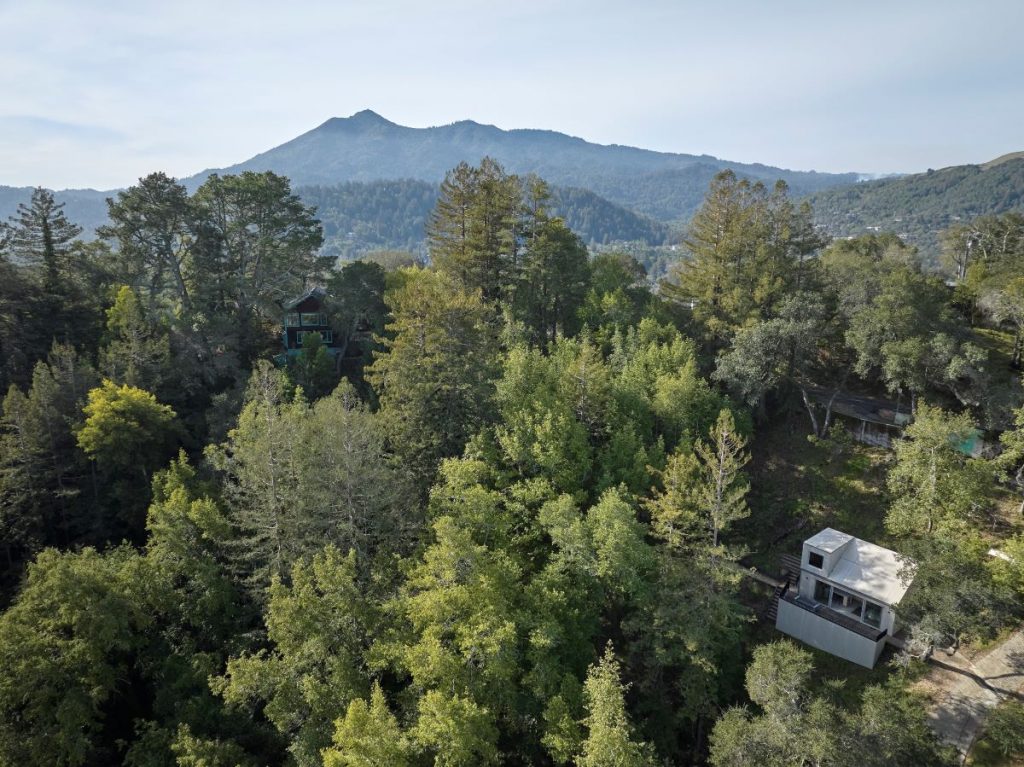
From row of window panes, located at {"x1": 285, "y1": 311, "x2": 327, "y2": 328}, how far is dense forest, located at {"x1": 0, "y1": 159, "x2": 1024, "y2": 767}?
2283 mm

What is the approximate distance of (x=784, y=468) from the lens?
32.9 metres

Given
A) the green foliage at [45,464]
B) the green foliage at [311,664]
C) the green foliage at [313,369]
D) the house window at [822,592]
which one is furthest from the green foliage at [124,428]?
the house window at [822,592]

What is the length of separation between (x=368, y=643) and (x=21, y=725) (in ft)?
35.0

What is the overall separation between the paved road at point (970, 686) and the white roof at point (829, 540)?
512 centimetres

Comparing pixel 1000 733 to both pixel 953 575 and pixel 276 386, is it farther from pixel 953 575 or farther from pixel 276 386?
pixel 276 386

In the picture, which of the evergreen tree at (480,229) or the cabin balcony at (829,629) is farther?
the evergreen tree at (480,229)

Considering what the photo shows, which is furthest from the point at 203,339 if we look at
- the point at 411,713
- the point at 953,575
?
the point at 953,575

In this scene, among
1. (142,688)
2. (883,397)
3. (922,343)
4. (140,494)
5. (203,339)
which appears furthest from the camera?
(203,339)

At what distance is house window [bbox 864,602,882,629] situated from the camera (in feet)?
78.7

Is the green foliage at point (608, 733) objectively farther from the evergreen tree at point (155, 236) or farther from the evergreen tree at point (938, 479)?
the evergreen tree at point (155, 236)

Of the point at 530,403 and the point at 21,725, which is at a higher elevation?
the point at 530,403

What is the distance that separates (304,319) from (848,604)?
3851cm

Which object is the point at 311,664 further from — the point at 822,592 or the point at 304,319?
the point at 304,319

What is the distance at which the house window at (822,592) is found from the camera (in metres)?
25.6
